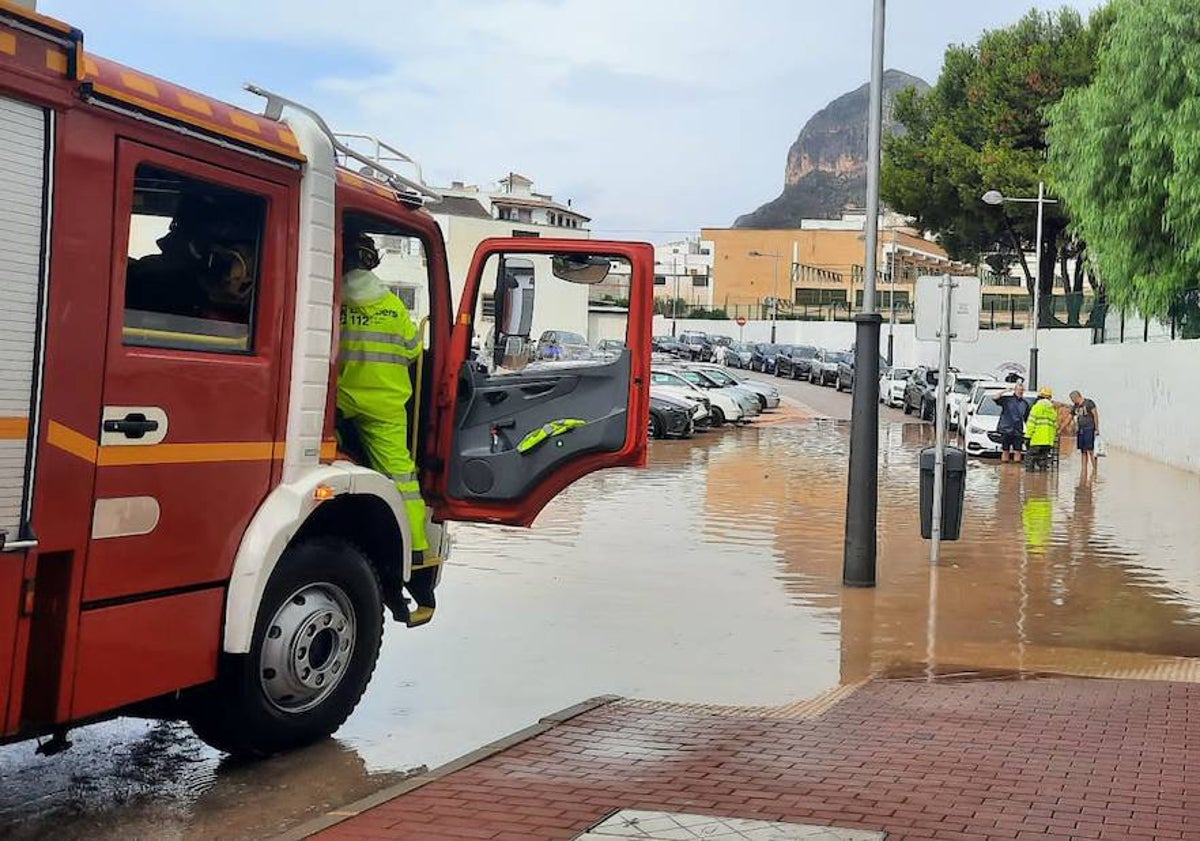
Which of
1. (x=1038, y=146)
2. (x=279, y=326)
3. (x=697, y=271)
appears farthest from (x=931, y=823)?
(x=697, y=271)

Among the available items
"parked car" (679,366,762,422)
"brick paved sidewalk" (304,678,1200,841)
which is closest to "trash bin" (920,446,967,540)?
"brick paved sidewalk" (304,678,1200,841)

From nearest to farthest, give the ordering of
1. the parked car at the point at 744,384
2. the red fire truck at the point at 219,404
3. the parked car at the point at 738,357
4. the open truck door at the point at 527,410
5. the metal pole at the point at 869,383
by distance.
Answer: the red fire truck at the point at 219,404 → the open truck door at the point at 527,410 → the metal pole at the point at 869,383 → the parked car at the point at 744,384 → the parked car at the point at 738,357

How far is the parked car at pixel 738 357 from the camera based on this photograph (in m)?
72.5

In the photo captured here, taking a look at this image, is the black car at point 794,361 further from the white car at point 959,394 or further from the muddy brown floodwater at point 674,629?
the muddy brown floodwater at point 674,629

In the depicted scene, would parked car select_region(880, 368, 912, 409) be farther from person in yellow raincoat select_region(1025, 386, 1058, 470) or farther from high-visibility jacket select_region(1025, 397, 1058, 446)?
high-visibility jacket select_region(1025, 397, 1058, 446)

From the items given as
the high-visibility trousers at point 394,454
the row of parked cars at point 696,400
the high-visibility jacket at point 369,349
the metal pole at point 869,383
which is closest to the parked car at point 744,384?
the row of parked cars at point 696,400

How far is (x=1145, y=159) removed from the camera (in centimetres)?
2747

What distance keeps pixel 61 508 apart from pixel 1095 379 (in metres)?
37.7

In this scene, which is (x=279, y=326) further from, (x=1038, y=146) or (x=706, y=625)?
(x=1038, y=146)

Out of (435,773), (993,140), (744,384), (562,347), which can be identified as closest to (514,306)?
(562,347)

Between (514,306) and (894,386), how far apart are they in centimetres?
4211

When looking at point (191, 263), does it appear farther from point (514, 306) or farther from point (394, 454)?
point (514, 306)

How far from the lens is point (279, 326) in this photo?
6.16 meters

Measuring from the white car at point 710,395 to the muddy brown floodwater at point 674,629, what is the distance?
15353 mm
